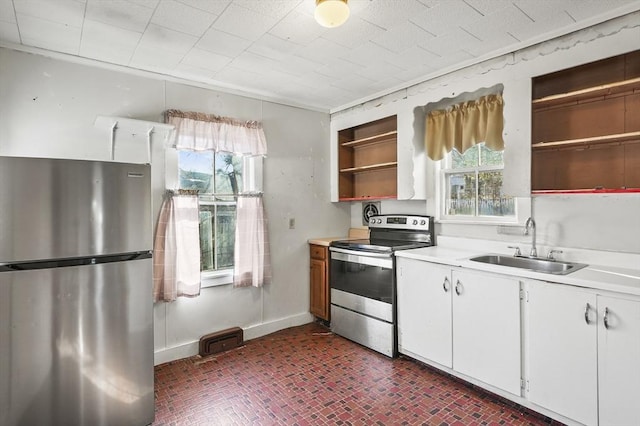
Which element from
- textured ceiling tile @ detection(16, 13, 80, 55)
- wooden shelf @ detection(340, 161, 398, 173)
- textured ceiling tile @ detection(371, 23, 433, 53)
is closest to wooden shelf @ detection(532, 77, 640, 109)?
textured ceiling tile @ detection(371, 23, 433, 53)

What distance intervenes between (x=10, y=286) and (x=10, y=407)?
2.01 feet

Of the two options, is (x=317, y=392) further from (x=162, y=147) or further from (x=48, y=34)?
(x=48, y=34)

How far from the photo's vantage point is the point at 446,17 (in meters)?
2.04

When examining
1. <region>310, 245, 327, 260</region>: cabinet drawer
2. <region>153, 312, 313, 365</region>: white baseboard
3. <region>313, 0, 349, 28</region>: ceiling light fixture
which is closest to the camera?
<region>313, 0, 349, 28</region>: ceiling light fixture

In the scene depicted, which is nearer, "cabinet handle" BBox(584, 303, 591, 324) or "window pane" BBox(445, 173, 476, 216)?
"cabinet handle" BBox(584, 303, 591, 324)

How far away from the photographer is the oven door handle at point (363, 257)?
2979mm

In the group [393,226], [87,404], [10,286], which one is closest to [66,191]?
[10,286]

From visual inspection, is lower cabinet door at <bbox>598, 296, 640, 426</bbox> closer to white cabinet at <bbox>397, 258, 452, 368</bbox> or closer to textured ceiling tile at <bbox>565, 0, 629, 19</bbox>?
white cabinet at <bbox>397, 258, 452, 368</bbox>

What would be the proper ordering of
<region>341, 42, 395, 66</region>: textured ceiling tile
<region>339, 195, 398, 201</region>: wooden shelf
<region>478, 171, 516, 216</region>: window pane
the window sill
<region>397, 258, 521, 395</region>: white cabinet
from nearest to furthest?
1. <region>397, 258, 521, 395</region>: white cabinet
2. <region>341, 42, 395, 66</region>: textured ceiling tile
3. <region>478, 171, 516, 216</region>: window pane
4. the window sill
5. <region>339, 195, 398, 201</region>: wooden shelf

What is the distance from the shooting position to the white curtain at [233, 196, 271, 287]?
3.30m

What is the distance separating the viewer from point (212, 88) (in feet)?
10.4

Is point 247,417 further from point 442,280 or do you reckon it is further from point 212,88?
point 212,88

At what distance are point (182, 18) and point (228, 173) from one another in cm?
153

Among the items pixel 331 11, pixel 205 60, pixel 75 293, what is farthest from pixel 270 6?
pixel 75 293
